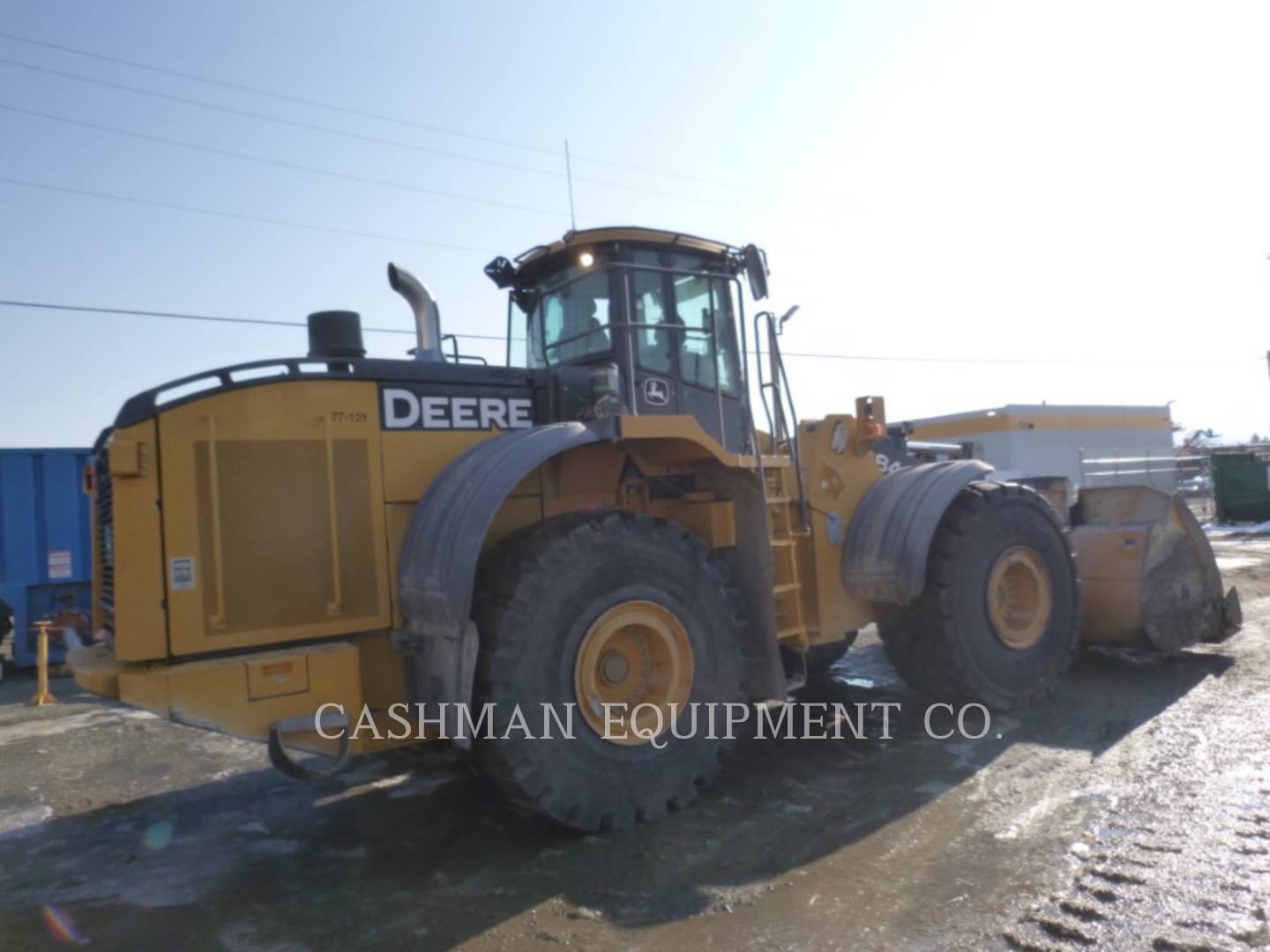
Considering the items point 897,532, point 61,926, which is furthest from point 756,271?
point 61,926

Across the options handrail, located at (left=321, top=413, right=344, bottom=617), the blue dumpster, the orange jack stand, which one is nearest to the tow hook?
handrail, located at (left=321, top=413, right=344, bottom=617)

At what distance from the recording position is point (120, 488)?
3.75m

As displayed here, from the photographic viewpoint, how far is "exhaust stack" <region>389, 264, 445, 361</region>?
4859 millimetres

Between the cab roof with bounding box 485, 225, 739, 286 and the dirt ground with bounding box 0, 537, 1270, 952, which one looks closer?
the dirt ground with bounding box 0, 537, 1270, 952

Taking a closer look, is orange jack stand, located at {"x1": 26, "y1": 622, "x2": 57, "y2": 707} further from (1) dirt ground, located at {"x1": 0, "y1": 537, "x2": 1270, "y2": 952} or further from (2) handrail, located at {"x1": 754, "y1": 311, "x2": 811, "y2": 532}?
(2) handrail, located at {"x1": 754, "y1": 311, "x2": 811, "y2": 532}

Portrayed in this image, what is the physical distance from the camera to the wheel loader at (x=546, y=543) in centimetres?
379

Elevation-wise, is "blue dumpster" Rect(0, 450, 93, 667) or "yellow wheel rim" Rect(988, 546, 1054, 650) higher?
"blue dumpster" Rect(0, 450, 93, 667)

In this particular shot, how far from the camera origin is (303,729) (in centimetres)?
374

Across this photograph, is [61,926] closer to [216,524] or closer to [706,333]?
[216,524]

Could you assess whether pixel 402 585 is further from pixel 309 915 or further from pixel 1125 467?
pixel 1125 467

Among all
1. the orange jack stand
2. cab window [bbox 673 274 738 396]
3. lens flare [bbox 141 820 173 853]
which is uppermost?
cab window [bbox 673 274 738 396]

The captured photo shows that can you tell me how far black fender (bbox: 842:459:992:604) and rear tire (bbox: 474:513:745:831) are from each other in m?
1.14

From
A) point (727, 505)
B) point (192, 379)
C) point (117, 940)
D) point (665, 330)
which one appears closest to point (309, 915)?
point (117, 940)

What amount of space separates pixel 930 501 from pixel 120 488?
4.19 m
